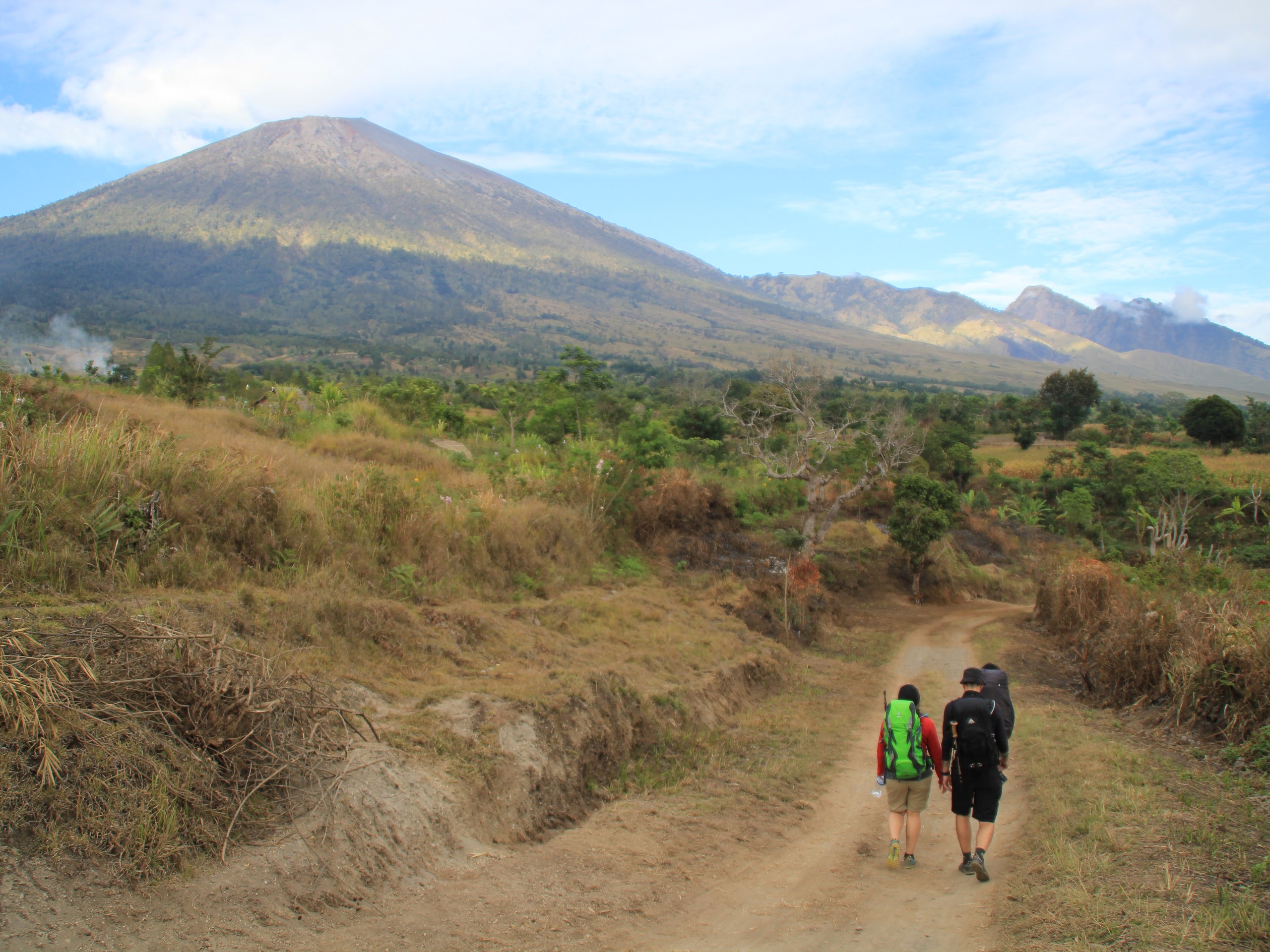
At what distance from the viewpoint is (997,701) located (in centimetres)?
603

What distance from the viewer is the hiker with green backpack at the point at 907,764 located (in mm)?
5680

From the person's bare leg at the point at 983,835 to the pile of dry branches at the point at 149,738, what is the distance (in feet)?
14.9

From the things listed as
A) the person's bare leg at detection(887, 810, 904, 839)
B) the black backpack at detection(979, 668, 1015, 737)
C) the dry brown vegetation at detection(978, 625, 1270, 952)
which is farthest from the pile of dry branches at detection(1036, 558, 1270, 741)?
the person's bare leg at detection(887, 810, 904, 839)

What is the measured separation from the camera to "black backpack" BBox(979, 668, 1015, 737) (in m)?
5.99

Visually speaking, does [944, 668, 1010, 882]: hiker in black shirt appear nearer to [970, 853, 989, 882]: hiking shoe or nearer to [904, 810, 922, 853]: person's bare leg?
[970, 853, 989, 882]: hiking shoe

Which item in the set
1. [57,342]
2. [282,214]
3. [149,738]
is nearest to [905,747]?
[149,738]

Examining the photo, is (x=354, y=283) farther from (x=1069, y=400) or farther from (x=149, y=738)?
(x=149, y=738)

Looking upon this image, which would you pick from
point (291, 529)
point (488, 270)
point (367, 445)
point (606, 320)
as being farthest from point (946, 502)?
point (488, 270)

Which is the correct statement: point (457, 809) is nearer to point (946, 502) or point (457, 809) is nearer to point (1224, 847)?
point (1224, 847)

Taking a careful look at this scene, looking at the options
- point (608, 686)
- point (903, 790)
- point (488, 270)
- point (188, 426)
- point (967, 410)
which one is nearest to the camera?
point (903, 790)

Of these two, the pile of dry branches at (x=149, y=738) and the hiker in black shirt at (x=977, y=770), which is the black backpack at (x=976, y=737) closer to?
the hiker in black shirt at (x=977, y=770)

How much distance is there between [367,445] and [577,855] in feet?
35.1

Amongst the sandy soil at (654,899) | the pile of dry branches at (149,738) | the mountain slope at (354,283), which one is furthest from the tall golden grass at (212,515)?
the mountain slope at (354,283)

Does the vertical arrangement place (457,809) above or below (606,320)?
below
